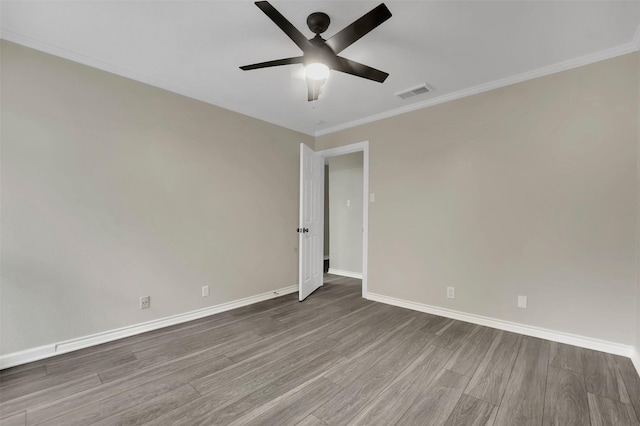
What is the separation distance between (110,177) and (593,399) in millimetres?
4131

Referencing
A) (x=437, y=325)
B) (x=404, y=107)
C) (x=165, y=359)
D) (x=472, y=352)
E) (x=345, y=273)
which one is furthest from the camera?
(x=345, y=273)

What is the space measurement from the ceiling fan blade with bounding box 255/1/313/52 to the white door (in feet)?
6.54

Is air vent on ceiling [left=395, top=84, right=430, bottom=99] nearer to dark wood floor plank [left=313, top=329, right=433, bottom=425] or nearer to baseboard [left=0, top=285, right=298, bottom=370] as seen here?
dark wood floor plank [left=313, top=329, right=433, bottom=425]

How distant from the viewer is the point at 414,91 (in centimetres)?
306

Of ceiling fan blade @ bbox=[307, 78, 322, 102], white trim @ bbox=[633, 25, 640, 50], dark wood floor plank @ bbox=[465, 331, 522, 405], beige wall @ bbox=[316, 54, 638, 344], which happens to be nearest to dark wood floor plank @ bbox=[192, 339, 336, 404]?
dark wood floor plank @ bbox=[465, 331, 522, 405]

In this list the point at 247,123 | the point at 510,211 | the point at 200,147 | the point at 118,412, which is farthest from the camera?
the point at 247,123

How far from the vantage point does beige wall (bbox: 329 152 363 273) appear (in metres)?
5.20

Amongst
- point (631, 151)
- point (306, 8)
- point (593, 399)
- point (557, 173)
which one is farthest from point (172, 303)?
point (631, 151)

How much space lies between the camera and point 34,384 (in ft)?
6.25

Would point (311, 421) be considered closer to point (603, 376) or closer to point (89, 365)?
point (89, 365)

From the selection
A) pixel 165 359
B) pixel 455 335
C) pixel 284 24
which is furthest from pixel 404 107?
pixel 165 359

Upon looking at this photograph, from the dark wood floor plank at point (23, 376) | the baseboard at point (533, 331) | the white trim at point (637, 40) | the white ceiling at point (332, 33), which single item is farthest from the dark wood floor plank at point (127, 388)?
the white trim at point (637, 40)

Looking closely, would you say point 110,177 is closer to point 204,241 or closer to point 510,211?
point 204,241

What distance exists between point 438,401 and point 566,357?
1.39 m
